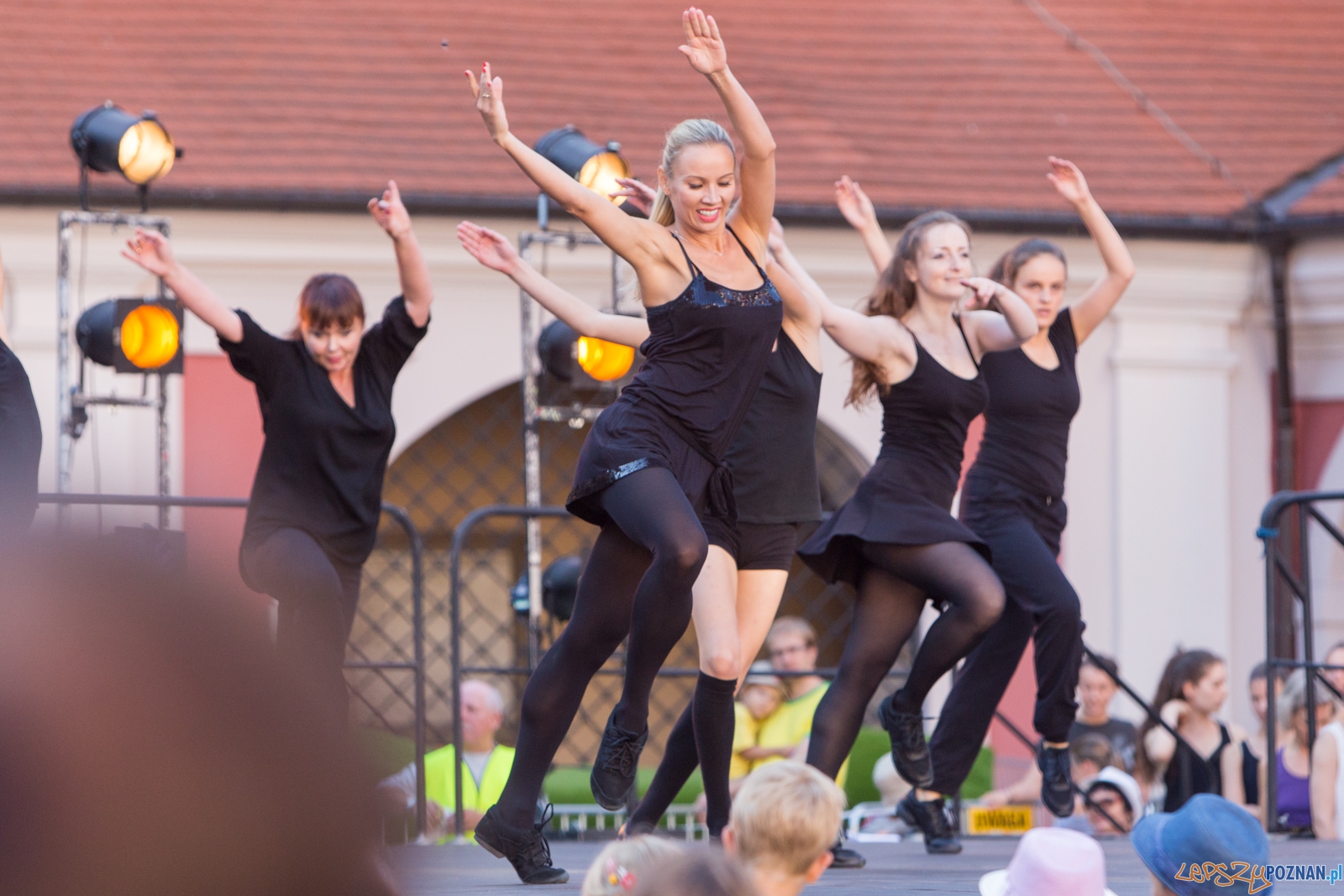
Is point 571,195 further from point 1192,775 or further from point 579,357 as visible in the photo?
point 1192,775

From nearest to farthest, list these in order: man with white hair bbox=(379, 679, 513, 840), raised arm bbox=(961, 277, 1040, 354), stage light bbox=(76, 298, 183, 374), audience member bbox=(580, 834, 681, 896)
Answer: audience member bbox=(580, 834, 681, 896) < raised arm bbox=(961, 277, 1040, 354) < man with white hair bbox=(379, 679, 513, 840) < stage light bbox=(76, 298, 183, 374)

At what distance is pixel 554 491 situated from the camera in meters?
11.6

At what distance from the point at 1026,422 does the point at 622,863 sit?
3.32m

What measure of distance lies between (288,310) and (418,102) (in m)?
1.67

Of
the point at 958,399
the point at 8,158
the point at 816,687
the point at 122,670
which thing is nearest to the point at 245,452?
the point at 8,158

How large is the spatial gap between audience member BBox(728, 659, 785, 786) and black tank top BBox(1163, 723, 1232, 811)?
5.49 feet

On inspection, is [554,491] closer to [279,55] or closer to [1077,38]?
[279,55]

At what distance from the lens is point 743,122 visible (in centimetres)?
356

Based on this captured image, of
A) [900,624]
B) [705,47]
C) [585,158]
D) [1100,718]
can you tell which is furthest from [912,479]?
[1100,718]

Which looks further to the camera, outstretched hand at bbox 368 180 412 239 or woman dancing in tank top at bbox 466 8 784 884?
outstretched hand at bbox 368 180 412 239

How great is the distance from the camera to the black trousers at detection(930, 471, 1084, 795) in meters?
4.91

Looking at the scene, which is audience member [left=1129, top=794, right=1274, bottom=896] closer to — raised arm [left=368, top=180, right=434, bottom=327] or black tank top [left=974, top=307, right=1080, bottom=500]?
black tank top [left=974, top=307, right=1080, bottom=500]

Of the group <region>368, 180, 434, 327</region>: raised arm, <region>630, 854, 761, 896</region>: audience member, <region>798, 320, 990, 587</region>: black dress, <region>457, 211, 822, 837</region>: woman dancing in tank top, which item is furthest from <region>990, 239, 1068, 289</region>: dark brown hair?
<region>630, 854, 761, 896</region>: audience member

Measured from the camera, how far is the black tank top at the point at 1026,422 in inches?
201
